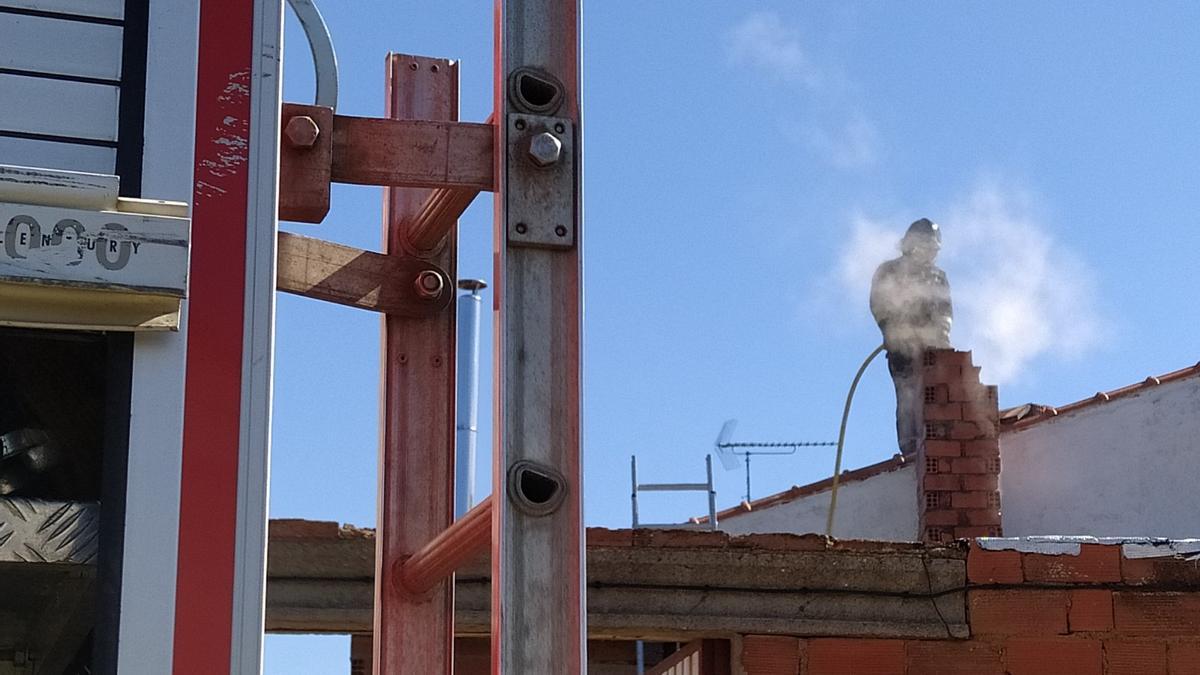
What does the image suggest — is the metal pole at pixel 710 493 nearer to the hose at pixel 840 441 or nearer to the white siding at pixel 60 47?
the hose at pixel 840 441

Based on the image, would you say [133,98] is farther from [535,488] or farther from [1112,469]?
[1112,469]

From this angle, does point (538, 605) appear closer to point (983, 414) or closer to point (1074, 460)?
point (983, 414)

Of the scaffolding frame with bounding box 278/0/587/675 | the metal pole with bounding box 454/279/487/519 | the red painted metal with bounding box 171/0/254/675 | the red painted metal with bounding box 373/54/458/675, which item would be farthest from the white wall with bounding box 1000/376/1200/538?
the red painted metal with bounding box 171/0/254/675

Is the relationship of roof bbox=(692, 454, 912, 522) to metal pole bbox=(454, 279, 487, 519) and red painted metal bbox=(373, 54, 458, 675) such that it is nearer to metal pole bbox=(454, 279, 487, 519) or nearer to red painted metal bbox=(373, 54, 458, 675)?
metal pole bbox=(454, 279, 487, 519)

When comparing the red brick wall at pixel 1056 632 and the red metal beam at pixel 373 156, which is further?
the red brick wall at pixel 1056 632

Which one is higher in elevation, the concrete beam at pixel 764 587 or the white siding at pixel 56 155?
the white siding at pixel 56 155

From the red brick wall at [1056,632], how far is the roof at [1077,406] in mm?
6565

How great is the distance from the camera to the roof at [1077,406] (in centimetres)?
1362

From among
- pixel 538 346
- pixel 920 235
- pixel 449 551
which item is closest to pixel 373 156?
pixel 538 346

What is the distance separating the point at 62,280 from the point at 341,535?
4.00m

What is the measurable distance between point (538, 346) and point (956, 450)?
397 inches

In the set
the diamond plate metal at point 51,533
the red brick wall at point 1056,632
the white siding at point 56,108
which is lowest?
the diamond plate metal at point 51,533

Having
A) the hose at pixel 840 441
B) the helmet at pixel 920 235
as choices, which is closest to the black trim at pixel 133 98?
the hose at pixel 840 441

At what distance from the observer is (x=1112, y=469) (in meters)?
13.9
